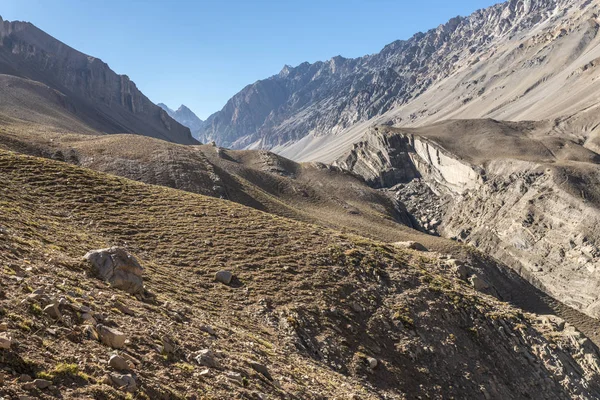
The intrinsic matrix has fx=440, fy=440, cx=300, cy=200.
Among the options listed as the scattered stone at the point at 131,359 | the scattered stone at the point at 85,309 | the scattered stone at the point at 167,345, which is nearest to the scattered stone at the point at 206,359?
the scattered stone at the point at 167,345

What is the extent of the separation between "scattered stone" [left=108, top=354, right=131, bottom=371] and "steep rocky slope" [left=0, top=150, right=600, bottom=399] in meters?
0.06

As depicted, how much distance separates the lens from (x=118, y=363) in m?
8.84

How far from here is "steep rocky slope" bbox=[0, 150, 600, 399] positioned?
9383mm

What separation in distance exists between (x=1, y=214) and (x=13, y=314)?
35.1ft

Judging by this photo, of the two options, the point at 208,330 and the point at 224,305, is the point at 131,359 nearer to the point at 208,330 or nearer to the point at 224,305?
the point at 208,330

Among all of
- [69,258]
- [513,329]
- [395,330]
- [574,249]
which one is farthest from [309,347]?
[574,249]

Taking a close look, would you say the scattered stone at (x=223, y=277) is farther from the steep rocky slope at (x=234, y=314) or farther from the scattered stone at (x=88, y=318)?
the scattered stone at (x=88, y=318)

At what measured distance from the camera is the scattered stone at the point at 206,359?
1108cm

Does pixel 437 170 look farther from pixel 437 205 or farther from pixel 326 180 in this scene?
pixel 326 180

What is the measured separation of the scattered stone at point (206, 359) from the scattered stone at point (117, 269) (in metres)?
4.17

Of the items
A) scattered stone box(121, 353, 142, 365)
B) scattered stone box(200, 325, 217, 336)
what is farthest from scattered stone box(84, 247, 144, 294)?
scattered stone box(121, 353, 142, 365)

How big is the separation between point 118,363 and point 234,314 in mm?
8404

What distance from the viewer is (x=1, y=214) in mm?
17562

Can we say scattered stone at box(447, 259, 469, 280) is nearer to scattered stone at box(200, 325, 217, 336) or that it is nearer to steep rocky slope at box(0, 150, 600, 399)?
steep rocky slope at box(0, 150, 600, 399)
